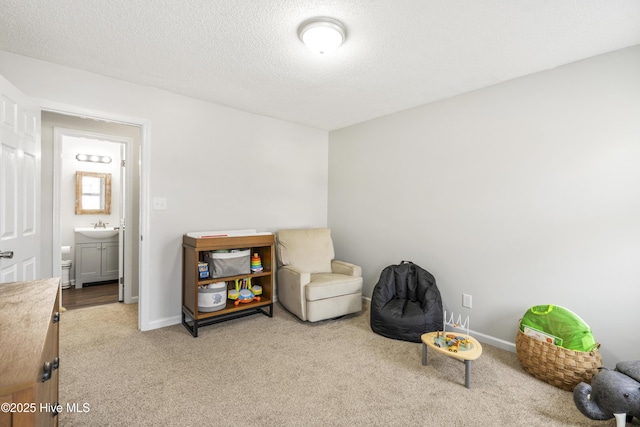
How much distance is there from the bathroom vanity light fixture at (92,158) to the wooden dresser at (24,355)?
13.8 ft

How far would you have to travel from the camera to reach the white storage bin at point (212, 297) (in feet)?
9.01

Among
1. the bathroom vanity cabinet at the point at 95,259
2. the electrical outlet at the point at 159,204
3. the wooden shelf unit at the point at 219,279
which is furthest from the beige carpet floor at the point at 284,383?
the bathroom vanity cabinet at the point at 95,259

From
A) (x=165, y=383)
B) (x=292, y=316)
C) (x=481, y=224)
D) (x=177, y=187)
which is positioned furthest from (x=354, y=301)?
(x=177, y=187)

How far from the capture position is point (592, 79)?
2104mm

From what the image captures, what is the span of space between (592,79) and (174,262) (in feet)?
12.2

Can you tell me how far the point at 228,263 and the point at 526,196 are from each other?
2.64 m

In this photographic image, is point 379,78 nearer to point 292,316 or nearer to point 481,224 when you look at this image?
point 481,224

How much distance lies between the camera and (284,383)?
1987 millimetres

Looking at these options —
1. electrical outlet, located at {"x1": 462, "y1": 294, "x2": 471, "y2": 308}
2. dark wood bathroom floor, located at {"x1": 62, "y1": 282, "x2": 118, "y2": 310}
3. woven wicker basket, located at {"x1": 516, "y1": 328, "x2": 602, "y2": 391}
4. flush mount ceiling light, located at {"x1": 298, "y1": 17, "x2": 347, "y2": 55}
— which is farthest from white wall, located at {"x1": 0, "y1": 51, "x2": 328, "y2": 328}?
woven wicker basket, located at {"x1": 516, "y1": 328, "x2": 602, "y2": 391}

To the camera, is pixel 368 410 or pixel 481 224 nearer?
pixel 368 410

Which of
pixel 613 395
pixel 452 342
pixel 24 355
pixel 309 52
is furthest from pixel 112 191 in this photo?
pixel 613 395

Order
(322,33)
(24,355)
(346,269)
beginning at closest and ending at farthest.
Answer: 1. (24,355)
2. (322,33)
3. (346,269)

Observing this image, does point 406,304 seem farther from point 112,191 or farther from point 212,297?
point 112,191

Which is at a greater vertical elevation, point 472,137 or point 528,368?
point 472,137
